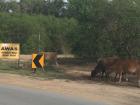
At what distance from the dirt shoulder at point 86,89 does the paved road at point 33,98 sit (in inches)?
33.7

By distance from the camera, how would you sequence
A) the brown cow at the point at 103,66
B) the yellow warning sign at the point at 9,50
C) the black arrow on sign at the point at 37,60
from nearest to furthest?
the brown cow at the point at 103,66 < the black arrow on sign at the point at 37,60 < the yellow warning sign at the point at 9,50

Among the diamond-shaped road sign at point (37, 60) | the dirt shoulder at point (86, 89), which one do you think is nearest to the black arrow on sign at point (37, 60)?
the diamond-shaped road sign at point (37, 60)

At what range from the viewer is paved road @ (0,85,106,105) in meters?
13.4

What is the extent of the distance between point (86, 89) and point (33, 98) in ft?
12.9

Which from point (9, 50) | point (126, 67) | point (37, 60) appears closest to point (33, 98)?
point (126, 67)

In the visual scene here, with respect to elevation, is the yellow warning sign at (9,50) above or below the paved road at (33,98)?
above

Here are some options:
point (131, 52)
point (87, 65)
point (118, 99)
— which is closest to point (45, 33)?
point (87, 65)

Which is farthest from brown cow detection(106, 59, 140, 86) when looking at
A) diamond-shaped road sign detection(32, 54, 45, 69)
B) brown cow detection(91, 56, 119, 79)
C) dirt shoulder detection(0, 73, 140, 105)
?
diamond-shaped road sign detection(32, 54, 45, 69)

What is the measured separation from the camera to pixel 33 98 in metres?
14.3

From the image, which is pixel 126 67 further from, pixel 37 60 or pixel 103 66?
pixel 37 60

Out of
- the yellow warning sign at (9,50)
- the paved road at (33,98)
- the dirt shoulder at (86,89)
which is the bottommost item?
the dirt shoulder at (86,89)

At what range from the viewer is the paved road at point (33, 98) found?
13409 millimetres

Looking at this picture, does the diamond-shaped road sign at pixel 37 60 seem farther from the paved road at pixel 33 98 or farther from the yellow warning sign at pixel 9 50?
the paved road at pixel 33 98

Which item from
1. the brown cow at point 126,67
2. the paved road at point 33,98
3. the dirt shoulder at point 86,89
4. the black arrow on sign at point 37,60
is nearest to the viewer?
the paved road at point 33,98
